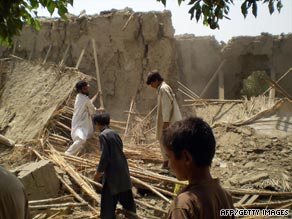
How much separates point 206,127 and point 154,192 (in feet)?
13.9

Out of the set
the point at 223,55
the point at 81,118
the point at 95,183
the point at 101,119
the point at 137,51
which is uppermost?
the point at 137,51

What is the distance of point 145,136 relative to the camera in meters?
9.07

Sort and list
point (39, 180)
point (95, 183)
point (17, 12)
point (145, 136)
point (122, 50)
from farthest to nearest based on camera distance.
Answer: point (122, 50), point (145, 136), point (95, 183), point (39, 180), point (17, 12)

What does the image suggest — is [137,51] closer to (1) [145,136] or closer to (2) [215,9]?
(1) [145,136]

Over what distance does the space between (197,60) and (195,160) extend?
1061cm

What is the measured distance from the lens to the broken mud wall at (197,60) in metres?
12.1

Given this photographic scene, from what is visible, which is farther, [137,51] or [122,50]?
[122,50]

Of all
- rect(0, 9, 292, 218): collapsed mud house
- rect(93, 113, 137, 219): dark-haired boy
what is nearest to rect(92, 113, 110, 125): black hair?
rect(93, 113, 137, 219): dark-haired boy

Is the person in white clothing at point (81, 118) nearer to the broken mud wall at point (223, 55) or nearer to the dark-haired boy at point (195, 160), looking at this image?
the broken mud wall at point (223, 55)

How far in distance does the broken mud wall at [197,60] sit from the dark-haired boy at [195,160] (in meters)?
10.2

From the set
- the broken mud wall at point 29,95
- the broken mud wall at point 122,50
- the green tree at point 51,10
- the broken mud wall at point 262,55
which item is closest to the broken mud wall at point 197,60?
the broken mud wall at point 262,55

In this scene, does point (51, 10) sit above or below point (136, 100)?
above

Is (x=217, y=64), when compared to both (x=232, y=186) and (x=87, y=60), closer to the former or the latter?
(x=87, y=60)

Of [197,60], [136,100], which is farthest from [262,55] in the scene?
[136,100]
